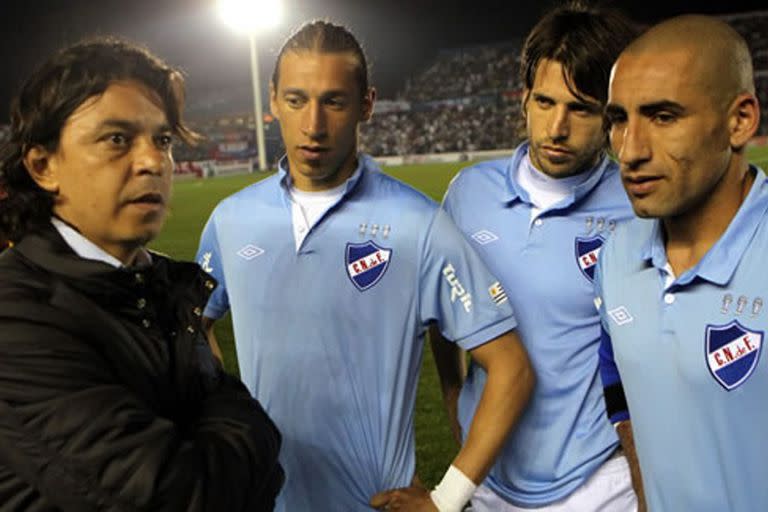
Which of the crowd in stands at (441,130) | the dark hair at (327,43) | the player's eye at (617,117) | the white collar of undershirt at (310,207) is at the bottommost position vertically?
the crowd in stands at (441,130)

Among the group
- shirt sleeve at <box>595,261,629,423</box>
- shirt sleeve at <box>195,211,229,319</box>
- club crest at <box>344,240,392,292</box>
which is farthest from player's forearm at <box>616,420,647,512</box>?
shirt sleeve at <box>195,211,229,319</box>

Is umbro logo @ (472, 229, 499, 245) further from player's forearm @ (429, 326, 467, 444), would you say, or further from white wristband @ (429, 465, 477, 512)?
white wristband @ (429, 465, 477, 512)

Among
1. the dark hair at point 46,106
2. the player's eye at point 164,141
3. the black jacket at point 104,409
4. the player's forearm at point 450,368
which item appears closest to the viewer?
the black jacket at point 104,409

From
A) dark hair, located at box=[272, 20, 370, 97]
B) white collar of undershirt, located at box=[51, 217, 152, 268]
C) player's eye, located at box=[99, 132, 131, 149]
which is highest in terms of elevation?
dark hair, located at box=[272, 20, 370, 97]

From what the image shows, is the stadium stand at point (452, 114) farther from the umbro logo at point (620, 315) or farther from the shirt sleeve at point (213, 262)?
the umbro logo at point (620, 315)

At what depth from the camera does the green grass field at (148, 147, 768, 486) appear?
4732mm

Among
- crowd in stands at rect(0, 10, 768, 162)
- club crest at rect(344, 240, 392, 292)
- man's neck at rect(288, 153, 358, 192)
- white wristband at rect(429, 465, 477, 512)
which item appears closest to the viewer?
white wristband at rect(429, 465, 477, 512)

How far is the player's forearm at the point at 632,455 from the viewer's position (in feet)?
6.61

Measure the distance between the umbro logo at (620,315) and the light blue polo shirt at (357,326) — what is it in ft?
1.12

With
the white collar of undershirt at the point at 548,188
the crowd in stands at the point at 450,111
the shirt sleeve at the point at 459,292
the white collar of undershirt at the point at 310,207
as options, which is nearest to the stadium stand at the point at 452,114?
the crowd in stands at the point at 450,111

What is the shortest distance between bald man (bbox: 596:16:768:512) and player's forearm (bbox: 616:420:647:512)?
0.23 metres

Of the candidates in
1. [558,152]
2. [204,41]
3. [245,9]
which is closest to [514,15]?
[204,41]

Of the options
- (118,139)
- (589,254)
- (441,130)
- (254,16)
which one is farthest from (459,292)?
(441,130)

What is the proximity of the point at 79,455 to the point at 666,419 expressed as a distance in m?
1.22
